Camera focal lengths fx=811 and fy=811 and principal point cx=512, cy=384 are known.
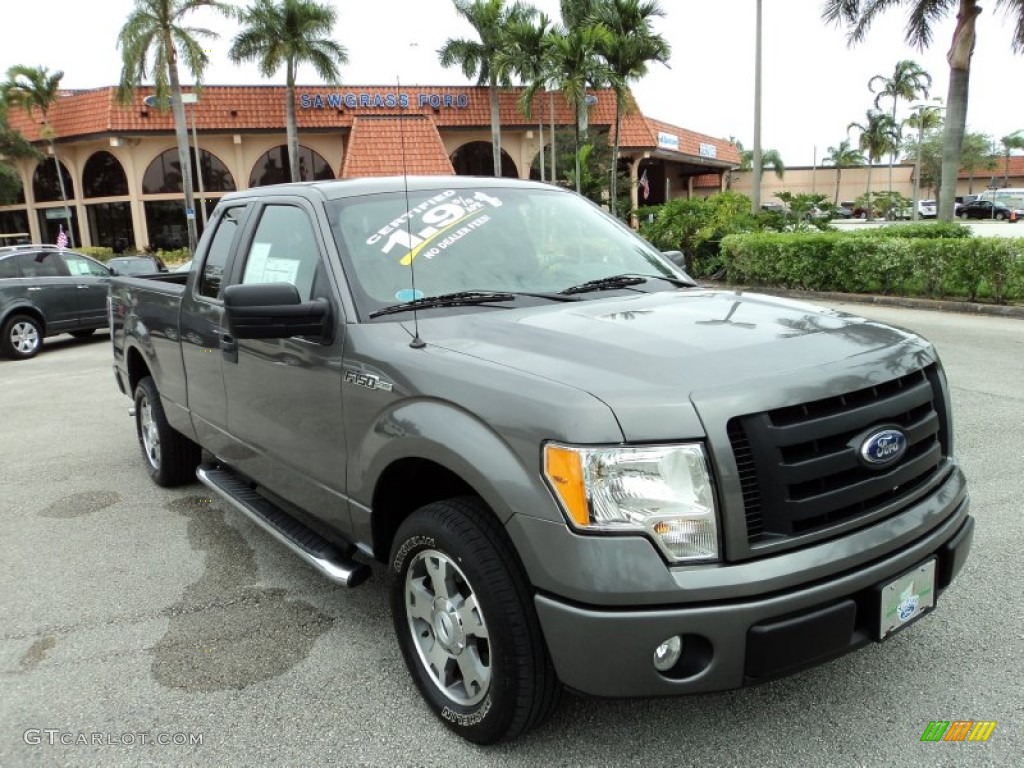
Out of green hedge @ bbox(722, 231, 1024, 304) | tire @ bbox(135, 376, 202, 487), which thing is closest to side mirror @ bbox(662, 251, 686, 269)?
tire @ bbox(135, 376, 202, 487)

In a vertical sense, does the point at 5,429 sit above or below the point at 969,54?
below

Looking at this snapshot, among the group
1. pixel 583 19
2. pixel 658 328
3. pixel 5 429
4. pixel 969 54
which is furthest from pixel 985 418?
pixel 583 19

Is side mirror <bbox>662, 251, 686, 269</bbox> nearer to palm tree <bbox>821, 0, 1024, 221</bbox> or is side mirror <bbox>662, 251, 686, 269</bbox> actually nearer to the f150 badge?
the f150 badge

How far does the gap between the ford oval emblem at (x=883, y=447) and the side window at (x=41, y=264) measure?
47.4 ft

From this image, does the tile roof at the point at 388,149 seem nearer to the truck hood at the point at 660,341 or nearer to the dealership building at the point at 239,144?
the dealership building at the point at 239,144

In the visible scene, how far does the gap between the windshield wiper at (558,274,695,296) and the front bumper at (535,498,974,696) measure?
1568 millimetres

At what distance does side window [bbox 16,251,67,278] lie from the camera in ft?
44.2

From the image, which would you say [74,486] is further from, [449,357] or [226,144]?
[226,144]

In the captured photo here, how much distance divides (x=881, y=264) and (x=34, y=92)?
33954mm

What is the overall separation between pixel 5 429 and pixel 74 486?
8.74 ft

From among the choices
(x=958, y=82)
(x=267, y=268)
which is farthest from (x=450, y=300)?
(x=958, y=82)

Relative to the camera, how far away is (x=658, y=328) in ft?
→ 9.14

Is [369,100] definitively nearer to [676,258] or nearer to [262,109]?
[262,109]

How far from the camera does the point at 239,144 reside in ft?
113
